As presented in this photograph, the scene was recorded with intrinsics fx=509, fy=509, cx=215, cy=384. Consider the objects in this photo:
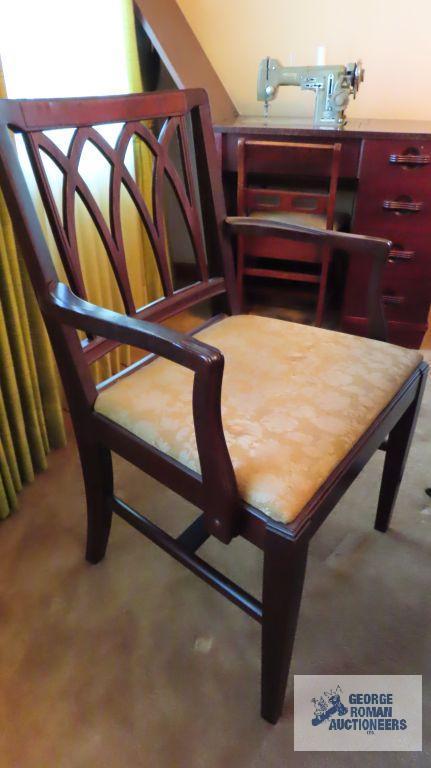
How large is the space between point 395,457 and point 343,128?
4.13 ft

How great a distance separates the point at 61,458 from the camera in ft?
4.87

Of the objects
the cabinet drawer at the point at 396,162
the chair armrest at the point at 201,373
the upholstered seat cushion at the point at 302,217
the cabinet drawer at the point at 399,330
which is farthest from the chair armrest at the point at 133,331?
the cabinet drawer at the point at 399,330

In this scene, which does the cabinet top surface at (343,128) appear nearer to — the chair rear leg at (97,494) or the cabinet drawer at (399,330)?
the cabinet drawer at (399,330)

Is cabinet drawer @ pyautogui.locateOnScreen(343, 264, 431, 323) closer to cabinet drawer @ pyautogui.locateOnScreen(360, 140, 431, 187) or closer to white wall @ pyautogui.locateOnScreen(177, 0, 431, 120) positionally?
cabinet drawer @ pyautogui.locateOnScreen(360, 140, 431, 187)

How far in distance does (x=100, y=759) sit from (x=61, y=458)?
0.81 metres

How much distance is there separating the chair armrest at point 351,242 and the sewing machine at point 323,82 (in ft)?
3.01

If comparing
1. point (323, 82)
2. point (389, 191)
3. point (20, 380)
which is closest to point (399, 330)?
point (389, 191)

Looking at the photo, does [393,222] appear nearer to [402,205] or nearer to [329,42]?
[402,205]

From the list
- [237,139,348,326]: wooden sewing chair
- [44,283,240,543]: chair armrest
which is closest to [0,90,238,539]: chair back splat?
[44,283,240,543]: chair armrest

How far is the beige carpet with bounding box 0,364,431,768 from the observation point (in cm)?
85

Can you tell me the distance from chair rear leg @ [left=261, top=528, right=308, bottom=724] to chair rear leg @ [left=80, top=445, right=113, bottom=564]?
417 mm

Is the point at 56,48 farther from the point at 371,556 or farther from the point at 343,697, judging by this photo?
the point at 343,697

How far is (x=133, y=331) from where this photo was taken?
689mm

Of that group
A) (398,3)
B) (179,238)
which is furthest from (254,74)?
(179,238)
